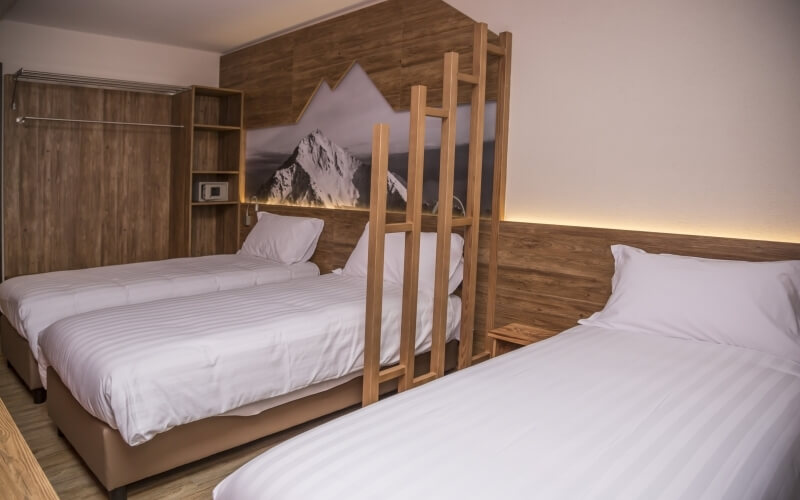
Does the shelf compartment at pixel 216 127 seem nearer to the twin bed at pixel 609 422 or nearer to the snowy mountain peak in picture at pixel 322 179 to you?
the snowy mountain peak in picture at pixel 322 179

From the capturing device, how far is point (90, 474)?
2219 mm

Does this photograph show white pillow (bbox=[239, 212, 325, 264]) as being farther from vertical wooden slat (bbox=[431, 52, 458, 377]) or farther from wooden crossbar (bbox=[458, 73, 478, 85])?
wooden crossbar (bbox=[458, 73, 478, 85])

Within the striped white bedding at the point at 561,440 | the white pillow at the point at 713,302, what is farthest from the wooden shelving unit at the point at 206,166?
the striped white bedding at the point at 561,440

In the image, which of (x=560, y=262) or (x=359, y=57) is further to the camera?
(x=359, y=57)

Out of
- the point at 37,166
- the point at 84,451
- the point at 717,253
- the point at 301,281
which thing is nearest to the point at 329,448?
the point at 84,451

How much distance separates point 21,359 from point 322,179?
2224 mm

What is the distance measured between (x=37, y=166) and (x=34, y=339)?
89.1 inches

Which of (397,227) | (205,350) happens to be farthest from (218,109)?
(205,350)

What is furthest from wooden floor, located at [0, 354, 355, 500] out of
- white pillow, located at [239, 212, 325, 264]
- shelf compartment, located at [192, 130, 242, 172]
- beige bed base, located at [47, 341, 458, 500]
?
shelf compartment, located at [192, 130, 242, 172]

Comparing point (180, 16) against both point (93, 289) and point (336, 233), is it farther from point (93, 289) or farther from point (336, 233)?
point (93, 289)

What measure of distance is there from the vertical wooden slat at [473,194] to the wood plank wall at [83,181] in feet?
10.7

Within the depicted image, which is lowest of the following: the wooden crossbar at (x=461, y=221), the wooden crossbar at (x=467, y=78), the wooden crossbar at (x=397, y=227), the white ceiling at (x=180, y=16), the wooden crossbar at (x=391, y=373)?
the wooden crossbar at (x=391, y=373)

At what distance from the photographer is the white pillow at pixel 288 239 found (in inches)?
160

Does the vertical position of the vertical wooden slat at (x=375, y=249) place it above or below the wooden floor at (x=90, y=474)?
above
